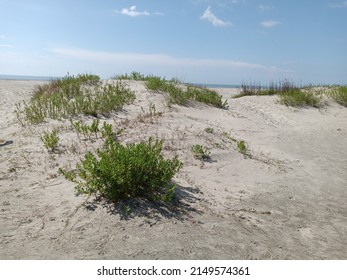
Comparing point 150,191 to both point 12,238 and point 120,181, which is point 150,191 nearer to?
point 120,181

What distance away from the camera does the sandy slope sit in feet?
12.0

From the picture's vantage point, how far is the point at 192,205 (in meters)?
4.68

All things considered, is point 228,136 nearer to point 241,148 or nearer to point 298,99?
point 241,148

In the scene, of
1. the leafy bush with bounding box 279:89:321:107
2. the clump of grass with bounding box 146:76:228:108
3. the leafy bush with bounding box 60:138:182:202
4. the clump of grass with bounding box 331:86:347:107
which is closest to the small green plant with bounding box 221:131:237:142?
the clump of grass with bounding box 146:76:228:108

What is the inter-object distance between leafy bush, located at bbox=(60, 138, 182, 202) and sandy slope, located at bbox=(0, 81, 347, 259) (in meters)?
A: 0.21

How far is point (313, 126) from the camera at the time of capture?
12328 millimetres

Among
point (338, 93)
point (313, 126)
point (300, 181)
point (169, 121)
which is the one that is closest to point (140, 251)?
point (300, 181)

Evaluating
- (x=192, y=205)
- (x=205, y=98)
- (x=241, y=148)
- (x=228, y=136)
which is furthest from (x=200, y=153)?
(x=205, y=98)

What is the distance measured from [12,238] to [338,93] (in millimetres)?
17217

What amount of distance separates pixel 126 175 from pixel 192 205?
1.10 m

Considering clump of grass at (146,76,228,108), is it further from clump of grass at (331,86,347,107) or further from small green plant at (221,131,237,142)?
clump of grass at (331,86,347,107)

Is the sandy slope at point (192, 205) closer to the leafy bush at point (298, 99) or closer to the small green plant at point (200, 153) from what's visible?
the small green plant at point (200, 153)

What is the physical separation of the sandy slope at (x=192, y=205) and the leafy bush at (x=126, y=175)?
0.68ft

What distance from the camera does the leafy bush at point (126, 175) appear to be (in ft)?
14.1
